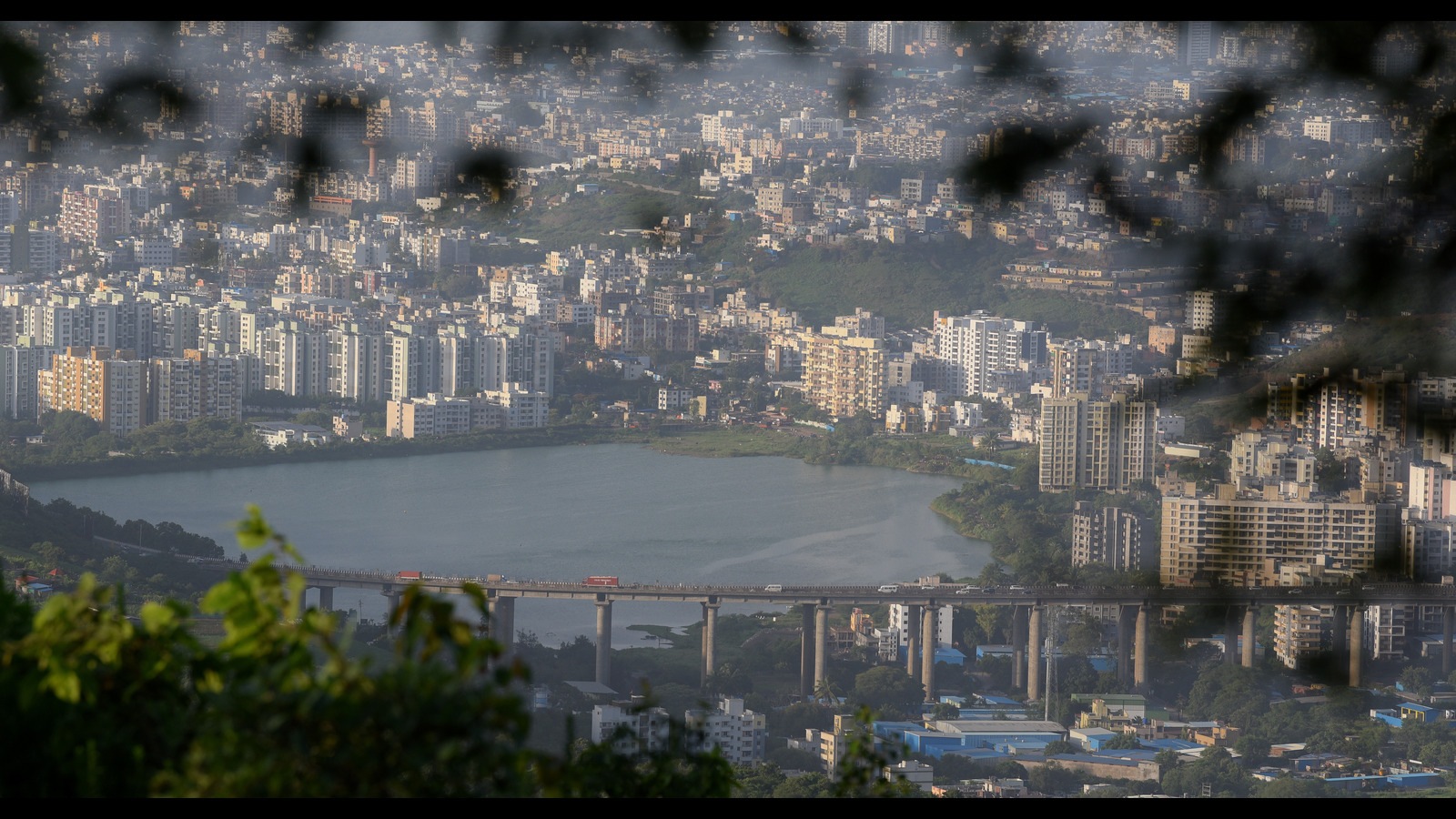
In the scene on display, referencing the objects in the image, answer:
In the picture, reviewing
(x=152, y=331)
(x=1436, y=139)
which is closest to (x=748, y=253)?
(x=152, y=331)

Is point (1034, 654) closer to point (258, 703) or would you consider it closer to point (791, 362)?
point (791, 362)

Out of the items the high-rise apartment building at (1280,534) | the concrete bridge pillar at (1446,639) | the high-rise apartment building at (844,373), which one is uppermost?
the high-rise apartment building at (844,373)

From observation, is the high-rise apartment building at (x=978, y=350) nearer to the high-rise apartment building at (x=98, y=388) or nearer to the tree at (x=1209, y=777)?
the tree at (x=1209, y=777)

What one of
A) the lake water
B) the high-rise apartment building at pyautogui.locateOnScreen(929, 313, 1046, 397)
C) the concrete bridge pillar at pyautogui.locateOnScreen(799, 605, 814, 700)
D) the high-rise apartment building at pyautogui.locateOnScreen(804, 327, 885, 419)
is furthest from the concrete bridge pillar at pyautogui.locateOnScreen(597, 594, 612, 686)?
the high-rise apartment building at pyautogui.locateOnScreen(929, 313, 1046, 397)

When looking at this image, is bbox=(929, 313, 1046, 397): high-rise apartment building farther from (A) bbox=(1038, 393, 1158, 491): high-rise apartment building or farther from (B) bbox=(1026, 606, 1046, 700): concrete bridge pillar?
(B) bbox=(1026, 606, 1046, 700): concrete bridge pillar

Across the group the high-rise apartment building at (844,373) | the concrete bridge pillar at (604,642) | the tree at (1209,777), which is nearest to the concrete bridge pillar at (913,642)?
the concrete bridge pillar at (604,642)

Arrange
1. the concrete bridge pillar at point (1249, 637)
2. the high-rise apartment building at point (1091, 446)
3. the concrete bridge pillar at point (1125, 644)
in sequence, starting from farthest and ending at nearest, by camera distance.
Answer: the high-rise apartment building at point (1091, 446) < the concrete bridge pillar at point (1125, 644) < the concrete bridge pillar at point (1249, 637)

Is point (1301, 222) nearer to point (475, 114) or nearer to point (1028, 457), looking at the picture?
point (475, 114)
